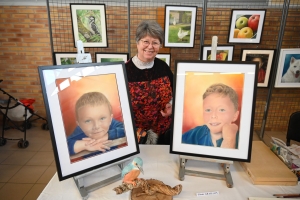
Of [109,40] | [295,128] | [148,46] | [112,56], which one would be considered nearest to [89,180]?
[148,46]

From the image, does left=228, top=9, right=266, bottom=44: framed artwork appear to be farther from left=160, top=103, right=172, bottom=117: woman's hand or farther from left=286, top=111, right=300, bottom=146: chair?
left=160, top=103, right=172, bottom=117: woman's hand

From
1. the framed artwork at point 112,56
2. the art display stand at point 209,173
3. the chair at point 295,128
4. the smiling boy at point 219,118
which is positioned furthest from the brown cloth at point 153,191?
the framed artwork at point 112,56

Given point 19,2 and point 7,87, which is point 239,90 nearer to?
point 19,2

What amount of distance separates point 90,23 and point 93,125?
1903 millimetres

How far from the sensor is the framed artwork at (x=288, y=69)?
2594 millimetres

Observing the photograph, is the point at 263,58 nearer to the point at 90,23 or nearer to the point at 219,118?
the point at 219,118

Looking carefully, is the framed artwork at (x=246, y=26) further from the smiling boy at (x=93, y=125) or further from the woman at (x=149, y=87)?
the smiling boy at (x=93, y=125)

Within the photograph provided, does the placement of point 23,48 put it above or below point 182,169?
above

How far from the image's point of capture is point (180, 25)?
8.50ft

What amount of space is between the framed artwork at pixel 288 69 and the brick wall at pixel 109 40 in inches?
15.4

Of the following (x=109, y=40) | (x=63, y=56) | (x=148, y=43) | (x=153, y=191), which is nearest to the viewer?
(x=153, y=191)

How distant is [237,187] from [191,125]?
0.37 meters

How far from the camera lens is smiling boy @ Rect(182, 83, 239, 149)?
1024 millimetres

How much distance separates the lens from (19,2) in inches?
120
